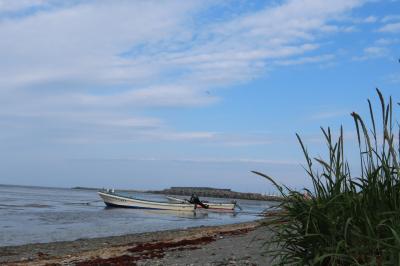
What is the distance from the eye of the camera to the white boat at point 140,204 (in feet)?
176

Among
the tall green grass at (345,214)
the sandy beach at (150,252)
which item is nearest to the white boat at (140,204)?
the sandy beach at (150,252)

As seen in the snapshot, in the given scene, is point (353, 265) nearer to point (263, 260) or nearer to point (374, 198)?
point (374, 198)

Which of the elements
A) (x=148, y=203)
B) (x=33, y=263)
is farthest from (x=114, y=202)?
(x=33, y=263)

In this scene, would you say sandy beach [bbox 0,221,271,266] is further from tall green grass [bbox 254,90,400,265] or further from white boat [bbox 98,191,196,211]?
white boat [bbox 98,191,196,211]

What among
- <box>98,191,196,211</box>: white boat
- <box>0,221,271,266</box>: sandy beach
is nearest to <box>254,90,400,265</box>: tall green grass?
<box>0,221,271,266</box>: sandy beach

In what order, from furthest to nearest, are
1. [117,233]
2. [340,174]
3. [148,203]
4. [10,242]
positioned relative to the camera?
[148,203]
[117,233]
[10,242]
[340,174]

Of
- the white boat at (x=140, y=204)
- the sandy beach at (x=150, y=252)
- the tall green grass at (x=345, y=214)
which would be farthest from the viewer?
the white boat at (x=140, y=204)

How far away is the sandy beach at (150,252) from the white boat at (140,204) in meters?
27.4

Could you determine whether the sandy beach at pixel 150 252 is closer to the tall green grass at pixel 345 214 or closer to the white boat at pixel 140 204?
the tall green grass at pixel 345 214

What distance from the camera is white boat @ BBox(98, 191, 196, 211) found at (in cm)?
5369

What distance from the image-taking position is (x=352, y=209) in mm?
4645

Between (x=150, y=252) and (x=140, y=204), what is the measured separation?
4161cm

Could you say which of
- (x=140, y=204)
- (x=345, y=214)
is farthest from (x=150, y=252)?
(x=140, y=204)

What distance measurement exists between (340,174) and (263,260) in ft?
16.9
